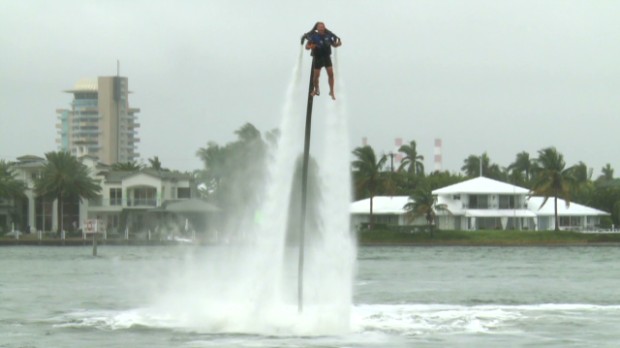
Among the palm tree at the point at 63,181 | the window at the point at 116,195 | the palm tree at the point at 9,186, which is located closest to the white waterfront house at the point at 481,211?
the window at the point at 116,195

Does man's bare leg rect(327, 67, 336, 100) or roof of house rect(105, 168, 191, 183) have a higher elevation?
roof of house rect(105, 168, 191, 183)

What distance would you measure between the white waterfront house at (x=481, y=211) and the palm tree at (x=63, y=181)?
28589 mm

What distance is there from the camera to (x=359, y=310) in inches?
1842

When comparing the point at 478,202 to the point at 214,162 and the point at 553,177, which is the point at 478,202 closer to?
the point at 553,177

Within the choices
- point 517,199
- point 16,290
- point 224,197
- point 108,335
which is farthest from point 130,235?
point 108,335

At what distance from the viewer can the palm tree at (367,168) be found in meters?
144

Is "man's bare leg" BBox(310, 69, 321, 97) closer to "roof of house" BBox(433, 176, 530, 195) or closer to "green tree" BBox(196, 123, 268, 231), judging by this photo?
"green tree" BBox(196, 123, 268, 231)

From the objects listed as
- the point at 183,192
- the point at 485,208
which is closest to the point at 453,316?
the point at 485,208

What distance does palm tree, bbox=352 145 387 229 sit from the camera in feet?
474

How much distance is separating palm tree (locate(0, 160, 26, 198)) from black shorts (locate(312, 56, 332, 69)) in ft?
370

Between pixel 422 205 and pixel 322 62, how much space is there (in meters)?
103

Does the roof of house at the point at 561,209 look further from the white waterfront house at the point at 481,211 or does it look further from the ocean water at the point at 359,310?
the ocean water at the point at 359,310

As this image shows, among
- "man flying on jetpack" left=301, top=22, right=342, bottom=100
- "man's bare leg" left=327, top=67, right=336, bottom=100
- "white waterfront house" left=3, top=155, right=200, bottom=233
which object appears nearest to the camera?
"man flying on jetpack" left=301, top=22, right=342, bottom=100

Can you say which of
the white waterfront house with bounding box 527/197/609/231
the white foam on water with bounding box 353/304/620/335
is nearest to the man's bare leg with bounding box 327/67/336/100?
the white foam on water with bounding box 353/304/620/335
